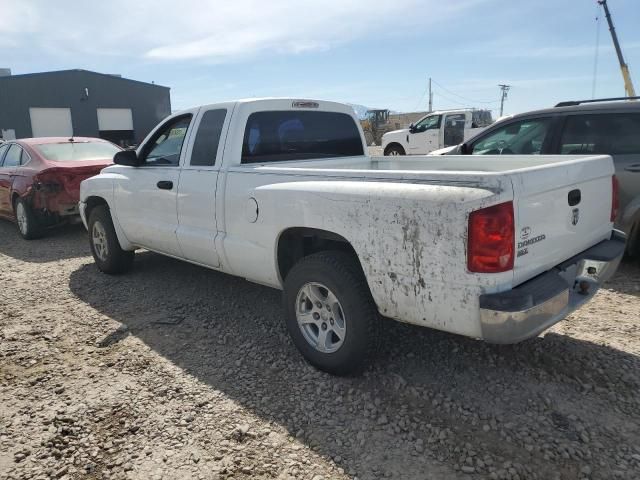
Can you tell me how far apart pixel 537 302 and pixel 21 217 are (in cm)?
806

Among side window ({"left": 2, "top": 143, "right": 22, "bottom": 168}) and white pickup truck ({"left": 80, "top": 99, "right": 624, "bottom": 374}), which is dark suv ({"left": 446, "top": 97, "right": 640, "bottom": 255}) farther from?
side window ({"left": 2, "top": 143, "right": 22, "bottom": 168})

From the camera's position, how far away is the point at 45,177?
7.38m

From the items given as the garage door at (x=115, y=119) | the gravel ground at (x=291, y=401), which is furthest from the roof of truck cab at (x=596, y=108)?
the garage door at (x=115, y=119)

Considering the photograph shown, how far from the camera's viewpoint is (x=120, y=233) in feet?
17.4

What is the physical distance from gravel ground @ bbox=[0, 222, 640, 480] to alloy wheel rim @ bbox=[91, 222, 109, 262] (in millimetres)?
1167

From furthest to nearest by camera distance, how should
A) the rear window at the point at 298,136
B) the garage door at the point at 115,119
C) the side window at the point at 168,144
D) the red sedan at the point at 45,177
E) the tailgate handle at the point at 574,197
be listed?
the garage door at the point at 115,119, the red sedan at the point at 45,177, the side window at the point at 168,144, the rear window at the point at 298,136, the tailgate handle at the point at 574,197

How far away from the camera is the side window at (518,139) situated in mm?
5710

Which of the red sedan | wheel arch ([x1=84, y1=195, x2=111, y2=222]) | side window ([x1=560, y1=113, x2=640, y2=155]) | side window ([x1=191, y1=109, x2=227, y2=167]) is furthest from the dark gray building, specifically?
side window ([x1=560, y1=113, x2=640, y2=155])

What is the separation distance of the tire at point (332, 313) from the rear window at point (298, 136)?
125 cm

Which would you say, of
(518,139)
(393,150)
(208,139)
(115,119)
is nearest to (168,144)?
(208,139)

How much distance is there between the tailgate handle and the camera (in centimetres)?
Result: 289

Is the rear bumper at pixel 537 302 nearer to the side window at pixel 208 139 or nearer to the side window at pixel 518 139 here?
the side window at pixel 208 139

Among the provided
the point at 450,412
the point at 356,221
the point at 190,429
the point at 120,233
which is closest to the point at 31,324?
the point at 120,233

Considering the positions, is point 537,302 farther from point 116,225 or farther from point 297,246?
point 116,225
